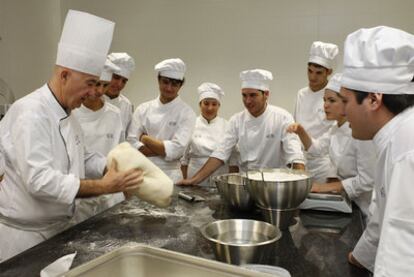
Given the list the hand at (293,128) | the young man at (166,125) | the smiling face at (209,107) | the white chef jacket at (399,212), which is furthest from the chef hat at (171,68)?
the white chef jacket at (399,212)

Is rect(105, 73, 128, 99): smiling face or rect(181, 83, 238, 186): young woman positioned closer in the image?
rect(105, 73, 128, 99): smiling face

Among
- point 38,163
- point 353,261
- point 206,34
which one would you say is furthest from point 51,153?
point 206,34

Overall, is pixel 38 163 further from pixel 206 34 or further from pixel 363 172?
pixel 206 34

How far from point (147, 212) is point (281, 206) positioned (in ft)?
2.04

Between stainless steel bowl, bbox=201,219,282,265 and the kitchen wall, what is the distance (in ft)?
7.94

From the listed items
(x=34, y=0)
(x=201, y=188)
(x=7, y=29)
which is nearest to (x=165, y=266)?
(x=201, y=188)

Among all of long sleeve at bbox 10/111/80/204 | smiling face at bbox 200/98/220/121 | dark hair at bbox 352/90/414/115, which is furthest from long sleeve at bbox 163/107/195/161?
dark hair at bbox 352/90/414/115

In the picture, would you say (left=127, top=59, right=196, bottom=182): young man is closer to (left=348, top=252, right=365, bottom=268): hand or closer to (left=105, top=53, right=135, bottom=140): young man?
(left=105, top=53, right=135, bottom=140): young man

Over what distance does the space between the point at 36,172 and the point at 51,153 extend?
0.10 meters

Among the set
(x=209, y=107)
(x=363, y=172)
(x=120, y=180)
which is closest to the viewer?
(x=120, y=180)

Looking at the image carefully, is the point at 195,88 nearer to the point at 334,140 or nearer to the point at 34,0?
the point at 34,0

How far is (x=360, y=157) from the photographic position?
5.74 ft

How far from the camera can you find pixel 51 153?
1336 mm

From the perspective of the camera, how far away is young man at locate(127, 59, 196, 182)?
259 centimetres
